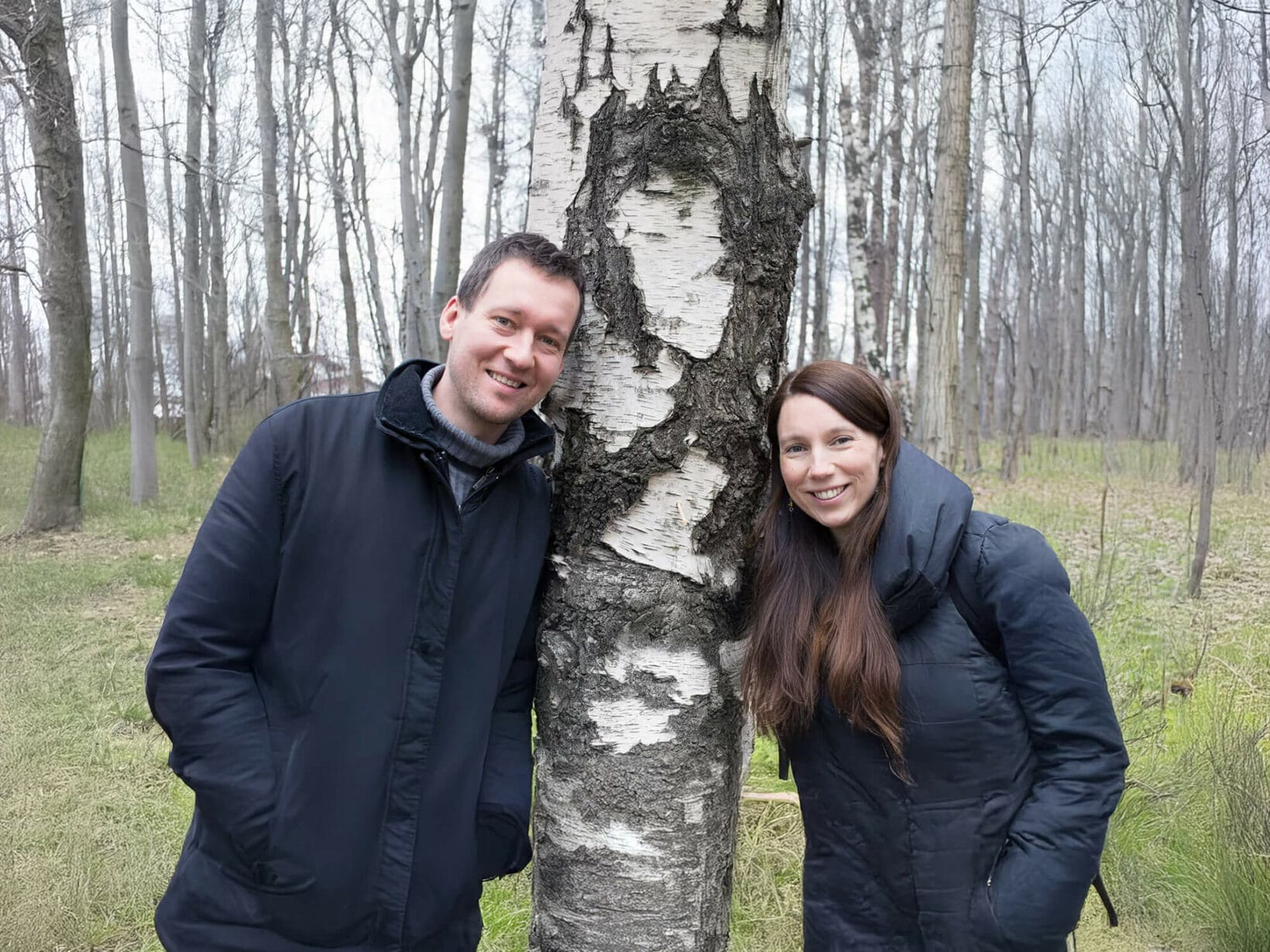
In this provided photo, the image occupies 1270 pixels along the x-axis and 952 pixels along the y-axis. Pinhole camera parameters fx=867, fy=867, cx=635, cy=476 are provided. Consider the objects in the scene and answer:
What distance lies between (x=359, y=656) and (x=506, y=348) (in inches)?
22.9

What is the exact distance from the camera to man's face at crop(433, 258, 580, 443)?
1523 mm

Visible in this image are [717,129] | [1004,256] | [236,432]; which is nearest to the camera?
[717,129]

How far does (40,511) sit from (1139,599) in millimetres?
10158

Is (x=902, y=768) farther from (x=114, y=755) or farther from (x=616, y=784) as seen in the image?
(x=114, y=755)

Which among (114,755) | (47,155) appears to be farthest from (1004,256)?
(114,755)

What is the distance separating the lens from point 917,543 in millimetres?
1488

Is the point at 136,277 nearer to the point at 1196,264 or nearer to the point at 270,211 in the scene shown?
the point at 270,211

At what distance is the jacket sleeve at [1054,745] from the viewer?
57.1 inches

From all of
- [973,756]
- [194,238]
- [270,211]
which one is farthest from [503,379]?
[194,238]

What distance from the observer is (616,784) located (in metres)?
1.65

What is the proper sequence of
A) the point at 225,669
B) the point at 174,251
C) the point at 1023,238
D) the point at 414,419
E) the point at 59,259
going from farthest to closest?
the point at 174,251 < the point at 1023,238 < the point at 59,259 < the point at 414,419 < the point at 225,669

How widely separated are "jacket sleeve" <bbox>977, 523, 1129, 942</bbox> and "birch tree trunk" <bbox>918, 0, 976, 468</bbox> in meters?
5.63

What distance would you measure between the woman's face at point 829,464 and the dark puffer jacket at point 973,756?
2.6 inches

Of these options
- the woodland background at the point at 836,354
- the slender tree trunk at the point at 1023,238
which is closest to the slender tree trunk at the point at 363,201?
the woodland background at the point at 836,354
